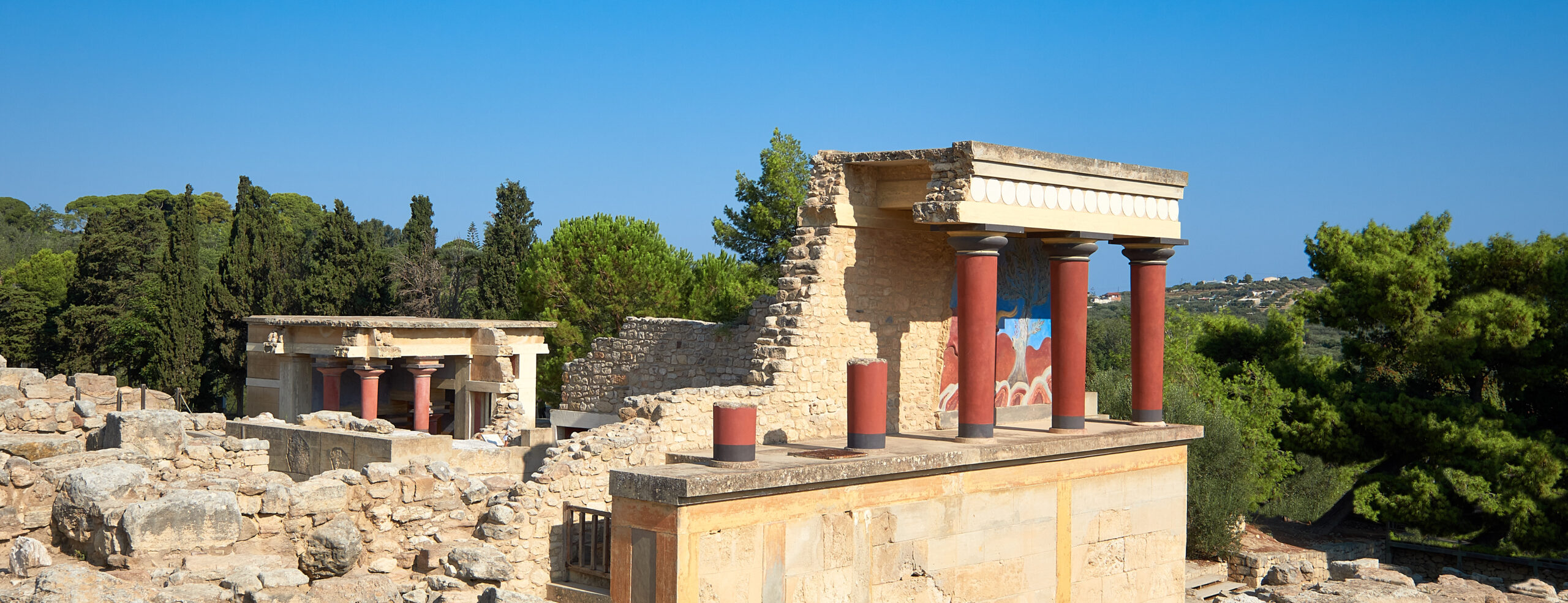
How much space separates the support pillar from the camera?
992 inches

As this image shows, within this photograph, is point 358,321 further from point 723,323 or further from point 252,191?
point 252,191

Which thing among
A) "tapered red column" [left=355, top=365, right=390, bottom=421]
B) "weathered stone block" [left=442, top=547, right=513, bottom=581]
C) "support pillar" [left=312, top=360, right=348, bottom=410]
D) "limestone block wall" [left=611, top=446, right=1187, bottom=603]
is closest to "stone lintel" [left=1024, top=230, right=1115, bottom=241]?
"limestone block wall" [left=611, top=446, right=1187, bottom=603]

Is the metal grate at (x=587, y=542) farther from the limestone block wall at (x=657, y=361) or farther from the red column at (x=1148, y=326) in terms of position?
the red column at (x=1148, y=326)

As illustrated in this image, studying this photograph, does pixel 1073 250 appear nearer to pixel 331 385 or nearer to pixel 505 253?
pixel 331 385

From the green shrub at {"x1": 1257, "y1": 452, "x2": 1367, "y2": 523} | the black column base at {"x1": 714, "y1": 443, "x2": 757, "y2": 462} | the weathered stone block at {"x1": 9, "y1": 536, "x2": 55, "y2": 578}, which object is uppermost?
the black column base at {"x1": 714, "y1": 443, "x2": 757, "y2": 462}

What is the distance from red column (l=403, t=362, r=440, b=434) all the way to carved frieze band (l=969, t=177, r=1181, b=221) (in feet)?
54.8

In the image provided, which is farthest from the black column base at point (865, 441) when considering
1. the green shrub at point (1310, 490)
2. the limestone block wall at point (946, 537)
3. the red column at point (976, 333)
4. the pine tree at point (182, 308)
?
the pine tree at point (182, 308)

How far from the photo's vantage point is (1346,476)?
3150 centimetres

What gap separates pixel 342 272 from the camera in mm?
36406

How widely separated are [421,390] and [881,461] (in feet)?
59.2

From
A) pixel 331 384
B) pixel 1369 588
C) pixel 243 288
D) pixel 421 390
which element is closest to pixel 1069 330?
pixel 1369 588

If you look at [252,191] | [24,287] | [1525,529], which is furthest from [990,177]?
[24,287]

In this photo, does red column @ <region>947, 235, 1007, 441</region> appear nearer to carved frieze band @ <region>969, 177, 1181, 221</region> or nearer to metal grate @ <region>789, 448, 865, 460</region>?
carved frieze band @ <region>969, 177, 1181, 221</region>

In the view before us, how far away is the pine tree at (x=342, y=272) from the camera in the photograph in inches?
1404
